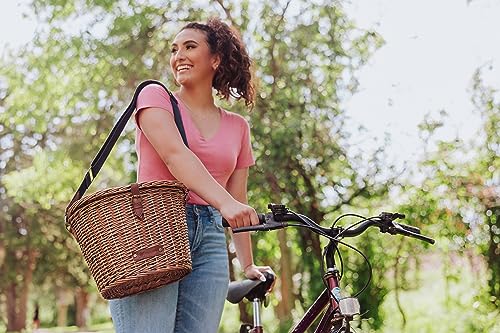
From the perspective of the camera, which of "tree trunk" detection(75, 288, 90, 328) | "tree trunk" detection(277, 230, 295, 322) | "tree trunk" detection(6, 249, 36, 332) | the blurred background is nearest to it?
the blurred background

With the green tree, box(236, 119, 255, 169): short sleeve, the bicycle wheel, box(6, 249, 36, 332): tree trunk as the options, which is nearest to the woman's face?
box(236, 119, 255, 169): short sleeve

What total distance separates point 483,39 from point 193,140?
6.33m

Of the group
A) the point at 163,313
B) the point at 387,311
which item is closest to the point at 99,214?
the point at 163,313

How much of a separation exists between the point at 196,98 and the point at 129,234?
0.70 metres

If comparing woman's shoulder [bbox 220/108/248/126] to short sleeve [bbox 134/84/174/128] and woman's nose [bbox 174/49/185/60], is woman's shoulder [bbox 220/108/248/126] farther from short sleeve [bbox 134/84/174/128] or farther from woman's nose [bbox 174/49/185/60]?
short sleeve [bbox 134/84/174/128]

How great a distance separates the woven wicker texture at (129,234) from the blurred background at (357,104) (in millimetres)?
5884

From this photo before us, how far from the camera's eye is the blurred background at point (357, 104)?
9.03m

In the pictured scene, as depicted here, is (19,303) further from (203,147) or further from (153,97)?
(153,97)

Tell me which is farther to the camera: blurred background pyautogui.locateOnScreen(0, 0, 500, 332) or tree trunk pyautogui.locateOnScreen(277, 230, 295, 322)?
tree trunk pyautogui.locateOnScreen(277, 230, 295, 322)

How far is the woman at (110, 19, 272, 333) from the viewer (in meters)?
2.75

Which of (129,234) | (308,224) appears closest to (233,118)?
(308,224)

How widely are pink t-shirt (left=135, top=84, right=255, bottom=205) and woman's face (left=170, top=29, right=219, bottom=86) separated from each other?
11cm

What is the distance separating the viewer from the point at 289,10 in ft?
30.2

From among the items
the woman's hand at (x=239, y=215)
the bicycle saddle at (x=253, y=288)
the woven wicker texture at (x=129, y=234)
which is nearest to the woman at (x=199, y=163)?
the woman's hand at (x=239, y=215)
